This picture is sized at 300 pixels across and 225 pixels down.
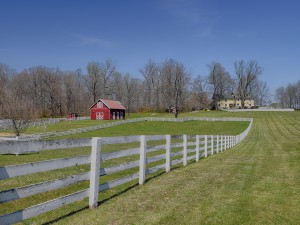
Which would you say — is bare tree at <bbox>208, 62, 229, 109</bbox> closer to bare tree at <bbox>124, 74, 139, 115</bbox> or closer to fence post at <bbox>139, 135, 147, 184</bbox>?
bare tree at <bbox>124, 74, 139, 115</bbox>

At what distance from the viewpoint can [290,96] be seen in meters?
159

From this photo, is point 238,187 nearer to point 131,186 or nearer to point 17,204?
point 131,186

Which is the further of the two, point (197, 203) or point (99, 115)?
point (99, 115)

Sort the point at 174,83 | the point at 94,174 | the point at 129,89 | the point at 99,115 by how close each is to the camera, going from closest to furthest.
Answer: the point at 94,174 → the point at 99,115 → the point at 174,83 → the point at 129,89

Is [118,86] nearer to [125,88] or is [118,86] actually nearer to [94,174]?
[125,88]

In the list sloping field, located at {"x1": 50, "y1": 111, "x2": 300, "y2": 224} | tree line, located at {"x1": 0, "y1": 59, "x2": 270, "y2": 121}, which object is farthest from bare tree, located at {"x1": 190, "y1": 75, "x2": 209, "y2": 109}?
sloping field, located at {"x1": 50, "y1": 111, "x2": 300, "y2": 224}

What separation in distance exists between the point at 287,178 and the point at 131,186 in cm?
452

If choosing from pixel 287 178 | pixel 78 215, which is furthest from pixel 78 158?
pixel 287 178

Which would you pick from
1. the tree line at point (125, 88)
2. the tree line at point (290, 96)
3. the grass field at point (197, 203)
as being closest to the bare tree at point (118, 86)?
the tree line at point (125, 88)

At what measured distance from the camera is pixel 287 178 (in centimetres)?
980

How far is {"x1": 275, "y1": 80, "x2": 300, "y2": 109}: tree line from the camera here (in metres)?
157

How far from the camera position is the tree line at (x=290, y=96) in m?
157

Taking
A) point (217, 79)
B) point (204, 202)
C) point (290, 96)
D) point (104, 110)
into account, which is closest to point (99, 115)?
point (104, 110)

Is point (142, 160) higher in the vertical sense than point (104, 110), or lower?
lower
